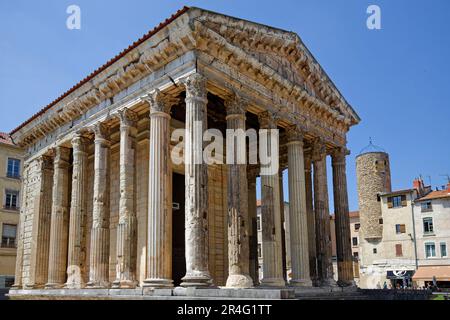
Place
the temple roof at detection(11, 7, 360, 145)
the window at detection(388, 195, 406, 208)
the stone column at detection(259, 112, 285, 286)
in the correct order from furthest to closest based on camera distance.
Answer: the window at detection(388, 195, 406, 208), the stone column at detection(259, 112, 285, 286), the temple roof at detection(11, 7, 360, 145)

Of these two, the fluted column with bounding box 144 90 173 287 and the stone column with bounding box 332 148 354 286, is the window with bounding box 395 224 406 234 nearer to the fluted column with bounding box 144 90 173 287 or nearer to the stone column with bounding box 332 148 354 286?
the stone column with bounding box 332 148 354 286

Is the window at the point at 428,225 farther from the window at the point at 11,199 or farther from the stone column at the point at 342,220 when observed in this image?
the window at the point at 11,199

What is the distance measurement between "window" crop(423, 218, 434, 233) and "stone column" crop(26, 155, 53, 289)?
90.8 feet

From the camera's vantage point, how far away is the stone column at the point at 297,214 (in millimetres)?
13242

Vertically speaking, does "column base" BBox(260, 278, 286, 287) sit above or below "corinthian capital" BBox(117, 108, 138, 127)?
below

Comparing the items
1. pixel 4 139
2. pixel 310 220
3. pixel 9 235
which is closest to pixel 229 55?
pixel 310 220

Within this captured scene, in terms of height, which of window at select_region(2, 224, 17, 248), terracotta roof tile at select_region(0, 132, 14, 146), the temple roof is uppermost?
terracotta roof tile at select_region(0, 132, 14, 146)

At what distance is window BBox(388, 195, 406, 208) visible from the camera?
117 feet

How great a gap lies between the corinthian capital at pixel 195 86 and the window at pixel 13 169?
871 inches

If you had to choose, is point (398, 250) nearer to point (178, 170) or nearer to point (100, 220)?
point (178, 170)

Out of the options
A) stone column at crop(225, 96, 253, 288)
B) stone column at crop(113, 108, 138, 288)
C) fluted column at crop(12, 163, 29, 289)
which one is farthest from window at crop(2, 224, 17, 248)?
stone column at crop(225, 96, 253, 288)

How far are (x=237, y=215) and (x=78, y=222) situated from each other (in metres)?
5.45
